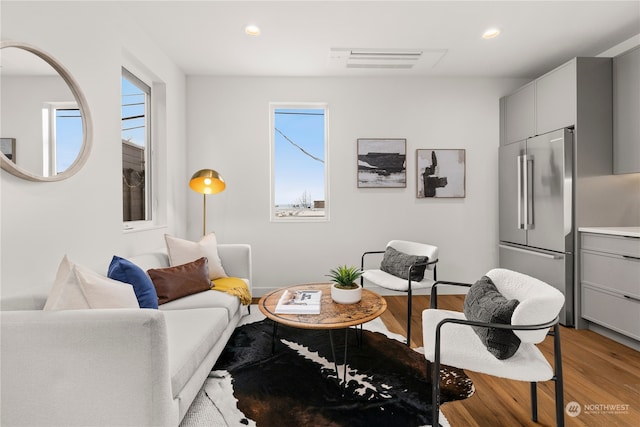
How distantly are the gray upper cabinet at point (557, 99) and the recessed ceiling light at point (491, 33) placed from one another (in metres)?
0.76

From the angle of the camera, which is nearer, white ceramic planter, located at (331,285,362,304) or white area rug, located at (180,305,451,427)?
white area rug, located at (180,305,451,427)

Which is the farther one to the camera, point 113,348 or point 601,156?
→ point 601,156

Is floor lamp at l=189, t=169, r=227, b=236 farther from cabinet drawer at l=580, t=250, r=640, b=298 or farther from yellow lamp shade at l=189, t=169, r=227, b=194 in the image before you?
cabinet drawer at l=580, t=250, r=640, b=298

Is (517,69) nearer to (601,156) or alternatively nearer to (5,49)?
(601,156)

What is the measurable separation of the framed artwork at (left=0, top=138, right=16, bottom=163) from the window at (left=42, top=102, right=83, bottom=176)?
164mm

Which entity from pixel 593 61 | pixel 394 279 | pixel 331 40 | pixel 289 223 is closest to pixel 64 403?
pixel 394 279

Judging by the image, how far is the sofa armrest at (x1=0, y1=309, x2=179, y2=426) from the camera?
1.23m

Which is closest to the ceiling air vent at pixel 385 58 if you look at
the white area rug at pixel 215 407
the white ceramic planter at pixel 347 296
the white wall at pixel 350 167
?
the white wall at pixel 350 167

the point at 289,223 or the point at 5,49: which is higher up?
the point at 5,49

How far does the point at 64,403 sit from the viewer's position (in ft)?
4.09

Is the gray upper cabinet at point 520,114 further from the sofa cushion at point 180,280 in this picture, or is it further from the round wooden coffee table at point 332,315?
the sofa cushion at point 180,280

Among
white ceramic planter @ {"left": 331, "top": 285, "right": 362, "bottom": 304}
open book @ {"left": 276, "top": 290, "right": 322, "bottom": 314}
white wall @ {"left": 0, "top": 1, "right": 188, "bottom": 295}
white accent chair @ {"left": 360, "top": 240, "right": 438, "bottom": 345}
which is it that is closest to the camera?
white wall @ {"left": 0, "top": 1, "right": 188, "bottom": 295}

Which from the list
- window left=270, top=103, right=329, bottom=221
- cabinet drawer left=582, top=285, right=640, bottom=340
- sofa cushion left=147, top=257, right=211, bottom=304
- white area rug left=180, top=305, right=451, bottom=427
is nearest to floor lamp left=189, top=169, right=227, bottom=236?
window left=270, top=103, right=329, bottom=221

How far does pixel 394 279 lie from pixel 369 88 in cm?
242
